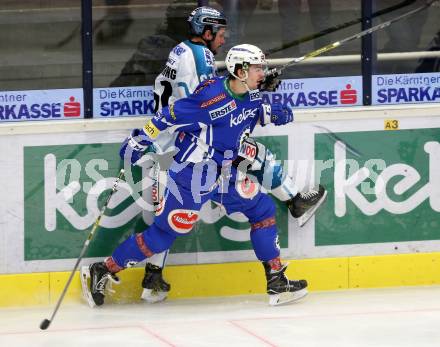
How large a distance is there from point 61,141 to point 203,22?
38.8 inches

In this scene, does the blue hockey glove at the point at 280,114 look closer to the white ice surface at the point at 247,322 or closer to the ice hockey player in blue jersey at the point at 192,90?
the ice hockey player in blue jersey at the point at 192,90

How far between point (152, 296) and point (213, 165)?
2.64 ft

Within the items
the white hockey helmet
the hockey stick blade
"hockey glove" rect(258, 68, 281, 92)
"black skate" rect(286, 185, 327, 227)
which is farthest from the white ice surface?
the white hockey helmet

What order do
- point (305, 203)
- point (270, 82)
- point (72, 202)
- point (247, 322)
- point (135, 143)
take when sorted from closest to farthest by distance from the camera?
1. point (247, 322)
2. point (135, 143)
3. point (270, 82)
4. point (72, 202)
5. point (305, 203)

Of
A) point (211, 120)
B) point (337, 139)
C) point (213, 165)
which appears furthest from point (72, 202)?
point (337, 139)

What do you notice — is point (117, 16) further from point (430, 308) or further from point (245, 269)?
point (430, 308)

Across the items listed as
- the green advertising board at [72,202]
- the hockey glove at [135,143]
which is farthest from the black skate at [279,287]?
the hockey glove at [135,143]

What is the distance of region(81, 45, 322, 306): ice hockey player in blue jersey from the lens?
6816mm

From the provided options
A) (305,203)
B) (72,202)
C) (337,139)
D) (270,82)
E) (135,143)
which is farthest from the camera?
(337,139)

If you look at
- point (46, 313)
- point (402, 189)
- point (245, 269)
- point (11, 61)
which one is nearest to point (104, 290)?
point (46, 313)

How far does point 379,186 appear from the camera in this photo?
747 centimetres

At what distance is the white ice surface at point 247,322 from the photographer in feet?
21.0

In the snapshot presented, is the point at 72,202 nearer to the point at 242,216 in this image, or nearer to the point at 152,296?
the point at 152,296

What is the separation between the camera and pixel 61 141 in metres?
7.08
